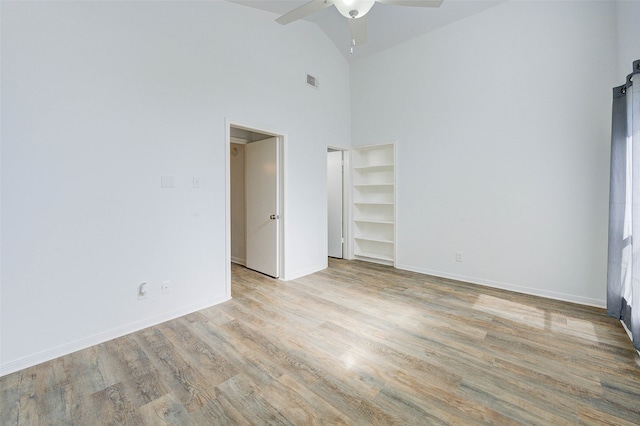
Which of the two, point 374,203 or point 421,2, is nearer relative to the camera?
point 421,2

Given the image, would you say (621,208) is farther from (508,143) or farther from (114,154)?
(114,154)

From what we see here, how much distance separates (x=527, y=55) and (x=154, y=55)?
160 inches

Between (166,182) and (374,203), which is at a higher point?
(166,182)

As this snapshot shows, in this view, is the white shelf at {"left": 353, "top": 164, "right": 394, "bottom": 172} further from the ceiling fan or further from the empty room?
the ceiling fan

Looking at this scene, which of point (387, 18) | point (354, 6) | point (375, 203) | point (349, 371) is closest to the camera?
point (349, 371)

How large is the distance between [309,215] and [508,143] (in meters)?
2.76

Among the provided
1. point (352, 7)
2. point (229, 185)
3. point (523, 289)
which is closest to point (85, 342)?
point (229, 185)

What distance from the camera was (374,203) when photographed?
458 cm

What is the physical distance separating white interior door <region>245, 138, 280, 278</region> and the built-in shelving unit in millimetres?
1722

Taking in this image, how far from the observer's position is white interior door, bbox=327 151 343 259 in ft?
16.5

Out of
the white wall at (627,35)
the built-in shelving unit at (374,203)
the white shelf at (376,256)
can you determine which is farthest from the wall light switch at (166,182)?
the white wall at (627,35)

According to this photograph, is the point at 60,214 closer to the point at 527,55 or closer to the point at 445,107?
the point at 445,107

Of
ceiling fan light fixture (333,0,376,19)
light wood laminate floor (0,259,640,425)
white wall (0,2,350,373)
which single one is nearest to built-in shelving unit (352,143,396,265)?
light wood laminate floor (0,259,640,425)

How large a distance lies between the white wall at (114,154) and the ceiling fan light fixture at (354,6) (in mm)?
1539
